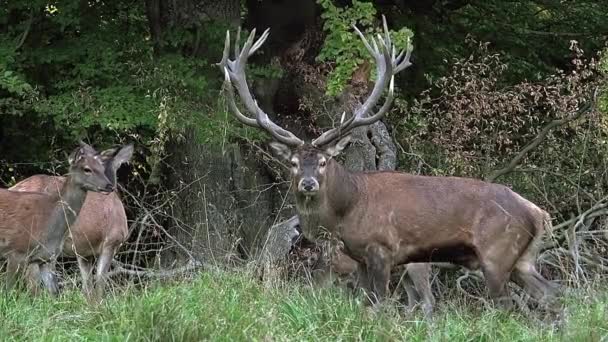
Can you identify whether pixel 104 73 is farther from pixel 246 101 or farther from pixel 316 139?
pixel 316 139

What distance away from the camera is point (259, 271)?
28.3 feet

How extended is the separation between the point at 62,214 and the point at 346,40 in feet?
10.8

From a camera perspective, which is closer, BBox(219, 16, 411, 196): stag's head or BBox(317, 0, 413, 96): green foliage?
BBox(219, 16, 411, 196): stag's head

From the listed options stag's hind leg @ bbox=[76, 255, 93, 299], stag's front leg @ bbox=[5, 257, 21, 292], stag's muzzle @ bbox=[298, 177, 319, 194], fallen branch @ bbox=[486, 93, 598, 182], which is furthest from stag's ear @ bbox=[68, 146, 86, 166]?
fallen branch @ bbox=[486, 93, 598, 182]

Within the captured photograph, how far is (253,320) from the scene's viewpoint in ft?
22.7

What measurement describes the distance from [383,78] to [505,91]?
2.79 meters

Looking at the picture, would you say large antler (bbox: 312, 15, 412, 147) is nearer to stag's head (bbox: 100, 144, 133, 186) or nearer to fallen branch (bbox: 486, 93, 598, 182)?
stag's head (bbox: 100, 144, 133, 186)

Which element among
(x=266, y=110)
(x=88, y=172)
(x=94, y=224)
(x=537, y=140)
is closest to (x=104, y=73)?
(x=94, y=224)

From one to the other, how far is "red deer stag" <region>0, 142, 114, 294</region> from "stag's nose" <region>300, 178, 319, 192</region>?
1644 millimetres

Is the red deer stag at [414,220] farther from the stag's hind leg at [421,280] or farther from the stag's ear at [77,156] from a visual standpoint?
Result: the stag's ear at [77,156]

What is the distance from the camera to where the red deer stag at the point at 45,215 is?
9258mm

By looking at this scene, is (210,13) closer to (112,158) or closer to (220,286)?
(112,158)

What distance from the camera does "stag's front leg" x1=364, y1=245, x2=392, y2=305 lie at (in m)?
9.03

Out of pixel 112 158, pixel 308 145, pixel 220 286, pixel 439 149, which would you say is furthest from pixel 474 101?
pixel 220 286
